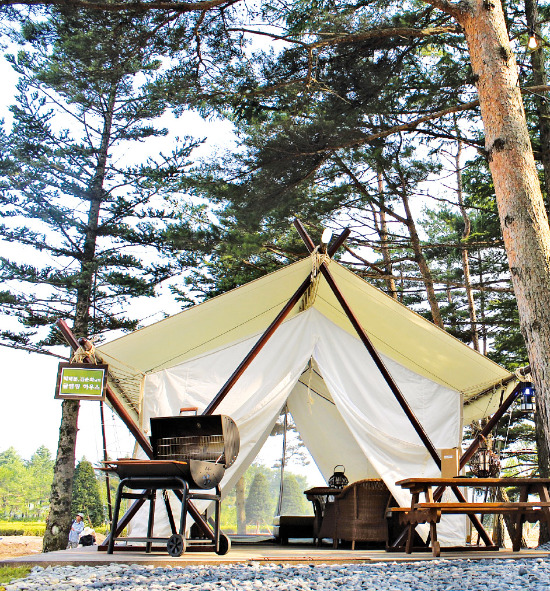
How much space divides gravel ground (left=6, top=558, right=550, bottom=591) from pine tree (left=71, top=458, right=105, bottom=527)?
16.5 metres

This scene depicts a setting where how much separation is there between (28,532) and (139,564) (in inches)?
837

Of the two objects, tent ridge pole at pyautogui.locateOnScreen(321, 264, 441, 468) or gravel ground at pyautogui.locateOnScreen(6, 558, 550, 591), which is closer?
gravel ground at pyautogui.locateOnScreen(6, 558, 550, 591)

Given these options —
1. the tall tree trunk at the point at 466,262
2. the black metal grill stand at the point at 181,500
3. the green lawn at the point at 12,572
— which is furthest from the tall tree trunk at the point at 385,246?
the green lawn at the point at 12,572

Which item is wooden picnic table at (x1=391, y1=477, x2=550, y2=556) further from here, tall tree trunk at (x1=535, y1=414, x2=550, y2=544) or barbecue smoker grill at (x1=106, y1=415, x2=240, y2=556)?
tall tree trunk at (x1=535, y1=414, x2=550, y2=544)

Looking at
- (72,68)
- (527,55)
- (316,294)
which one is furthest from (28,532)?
(527,55)

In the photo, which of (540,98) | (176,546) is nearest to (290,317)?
(176,546)

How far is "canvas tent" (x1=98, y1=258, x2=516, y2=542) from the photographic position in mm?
5266

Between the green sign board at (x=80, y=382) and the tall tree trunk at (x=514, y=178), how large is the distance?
3.07 metres

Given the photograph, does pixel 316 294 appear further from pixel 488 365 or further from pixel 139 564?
pixel 139 564

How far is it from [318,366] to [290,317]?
0.62 metres

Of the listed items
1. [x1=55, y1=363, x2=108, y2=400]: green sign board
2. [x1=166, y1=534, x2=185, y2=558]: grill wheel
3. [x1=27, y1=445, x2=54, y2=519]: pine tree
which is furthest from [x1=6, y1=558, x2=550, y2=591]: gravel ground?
[x1=27, y1=445, x2=54, y2=519]: pine tree

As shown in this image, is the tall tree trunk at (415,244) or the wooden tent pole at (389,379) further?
the tall tree trunk at (415,244)

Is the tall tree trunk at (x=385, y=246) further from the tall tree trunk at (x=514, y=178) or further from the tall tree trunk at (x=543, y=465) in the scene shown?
the tall tree trunk at (x=514, y=178)

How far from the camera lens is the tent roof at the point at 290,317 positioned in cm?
532
